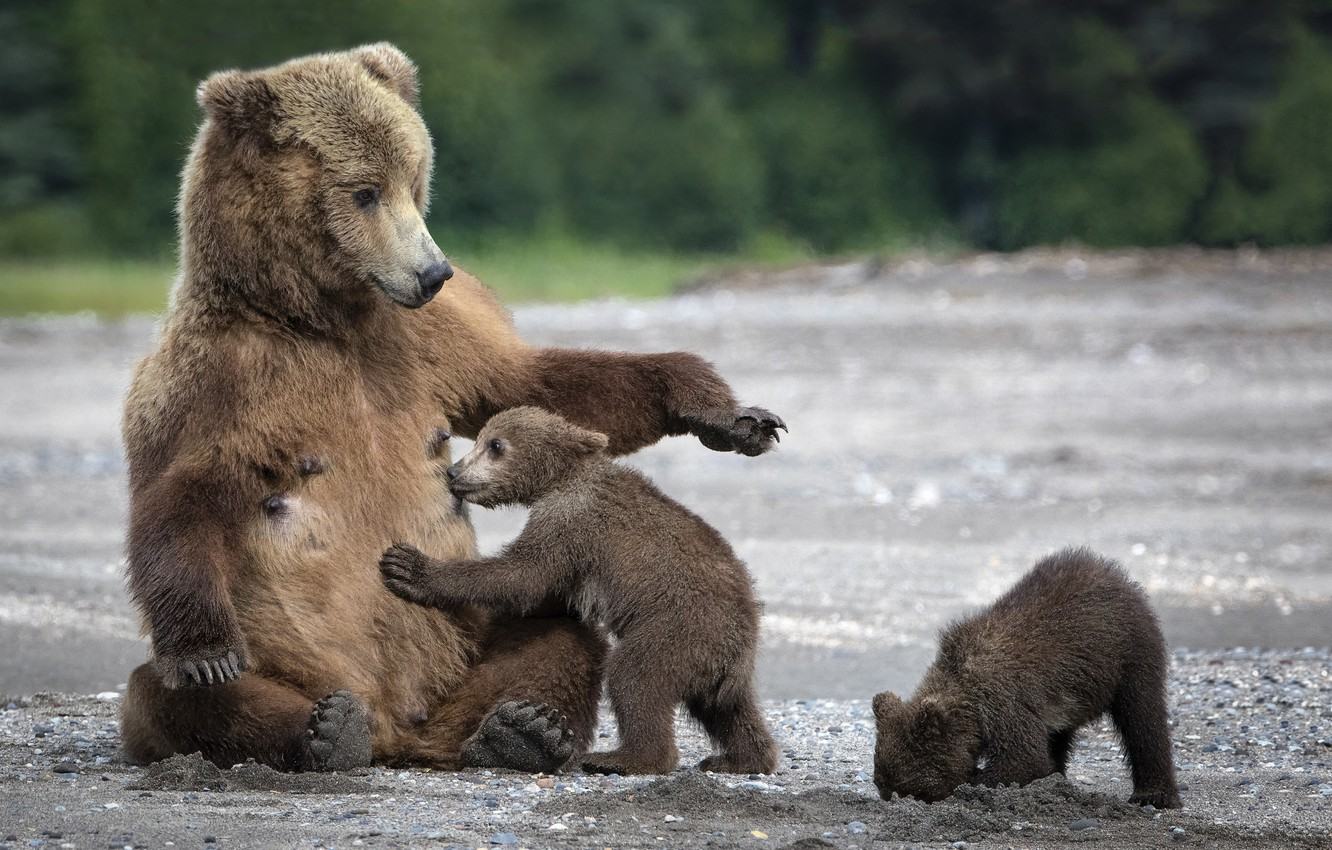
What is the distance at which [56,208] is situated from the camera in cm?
2972

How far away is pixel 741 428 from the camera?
594 cm

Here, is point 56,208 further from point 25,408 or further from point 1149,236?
point 1149,236

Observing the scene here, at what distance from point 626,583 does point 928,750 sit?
97 cm

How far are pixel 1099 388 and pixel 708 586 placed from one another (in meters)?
12.5

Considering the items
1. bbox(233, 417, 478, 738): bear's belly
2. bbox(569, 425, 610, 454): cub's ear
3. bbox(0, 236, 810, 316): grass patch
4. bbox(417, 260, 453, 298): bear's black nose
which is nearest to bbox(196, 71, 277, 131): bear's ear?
bbox(417, 260, 453, 298): bear's black nose

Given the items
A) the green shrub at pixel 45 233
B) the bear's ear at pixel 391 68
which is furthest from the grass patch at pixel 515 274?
the bear's ear at pixel 391 68

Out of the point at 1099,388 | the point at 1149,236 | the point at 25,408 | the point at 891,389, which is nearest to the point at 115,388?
the point at 25,408

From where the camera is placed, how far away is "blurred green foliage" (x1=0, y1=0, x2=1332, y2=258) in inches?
1164

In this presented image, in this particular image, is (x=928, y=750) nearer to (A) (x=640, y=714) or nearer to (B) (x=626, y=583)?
(A) (x=640, y=714)

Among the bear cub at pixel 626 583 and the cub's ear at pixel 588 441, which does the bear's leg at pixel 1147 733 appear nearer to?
the bear cub at pixel 626 583

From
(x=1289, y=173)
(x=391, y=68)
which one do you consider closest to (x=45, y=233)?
(x=1289, y=173)

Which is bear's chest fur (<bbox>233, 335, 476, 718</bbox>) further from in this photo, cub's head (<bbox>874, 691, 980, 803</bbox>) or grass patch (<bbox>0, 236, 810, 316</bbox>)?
grass patch (<bbox>0, 236, 810, 316</bbox>)

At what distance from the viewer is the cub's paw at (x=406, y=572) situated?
18.4 ft

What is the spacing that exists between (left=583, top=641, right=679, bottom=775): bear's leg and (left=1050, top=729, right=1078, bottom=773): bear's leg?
1.16m
